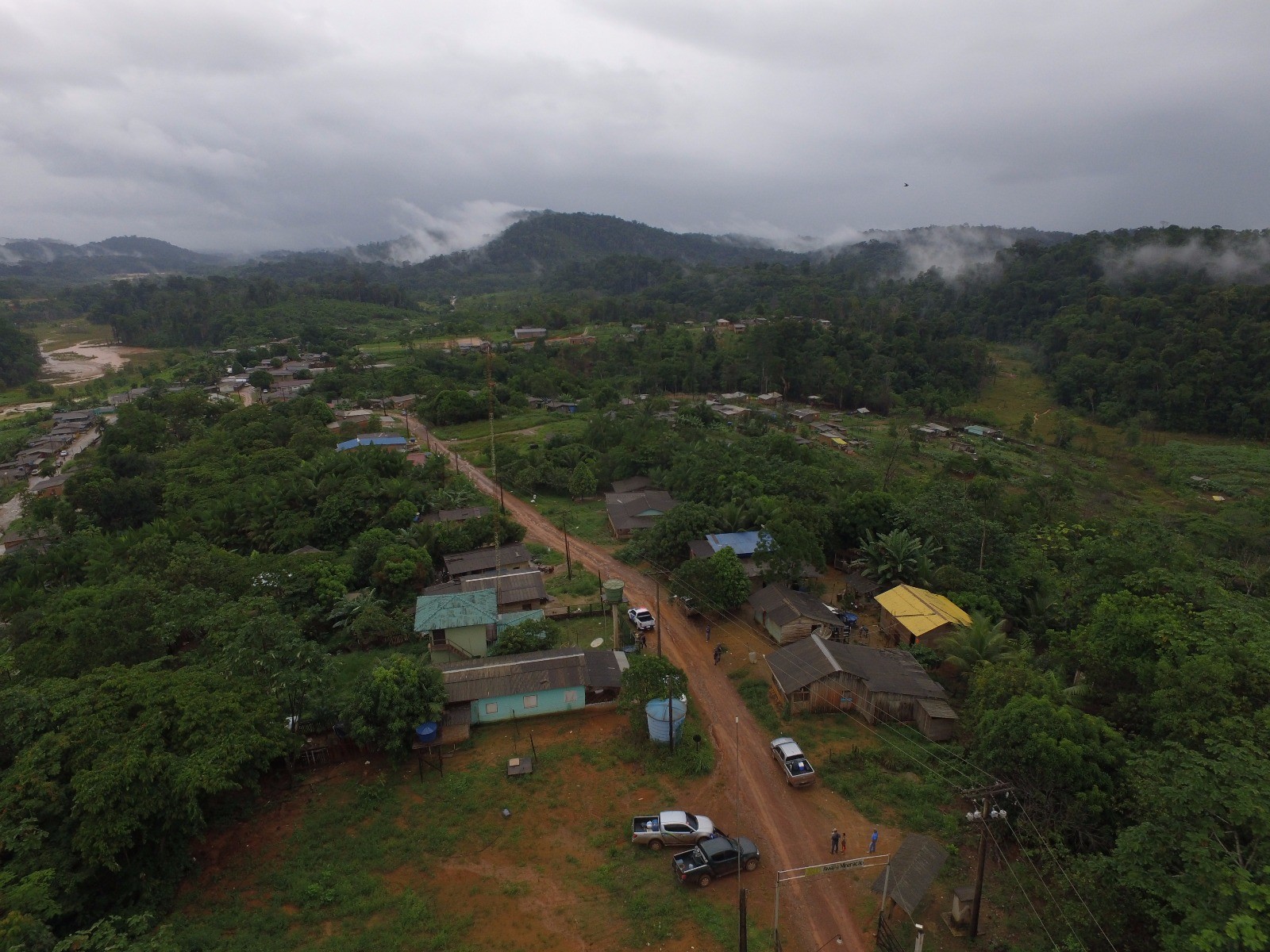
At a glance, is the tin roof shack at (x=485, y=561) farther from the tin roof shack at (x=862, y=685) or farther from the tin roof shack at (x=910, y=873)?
the tin roof shack at (x=910, y=873)

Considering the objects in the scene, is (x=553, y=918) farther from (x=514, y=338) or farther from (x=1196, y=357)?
(x=514, y=338)

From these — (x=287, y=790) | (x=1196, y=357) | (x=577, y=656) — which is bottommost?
(x=287, y=790)

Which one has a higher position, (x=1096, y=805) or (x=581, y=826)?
(x=1096, y=805)

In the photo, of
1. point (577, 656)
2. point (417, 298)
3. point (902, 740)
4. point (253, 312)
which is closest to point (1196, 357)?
point (902, 740)

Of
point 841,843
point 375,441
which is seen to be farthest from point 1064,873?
point 375,441

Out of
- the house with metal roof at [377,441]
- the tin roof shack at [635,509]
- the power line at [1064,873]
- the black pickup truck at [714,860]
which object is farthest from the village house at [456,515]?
the power line at [1064,873]
